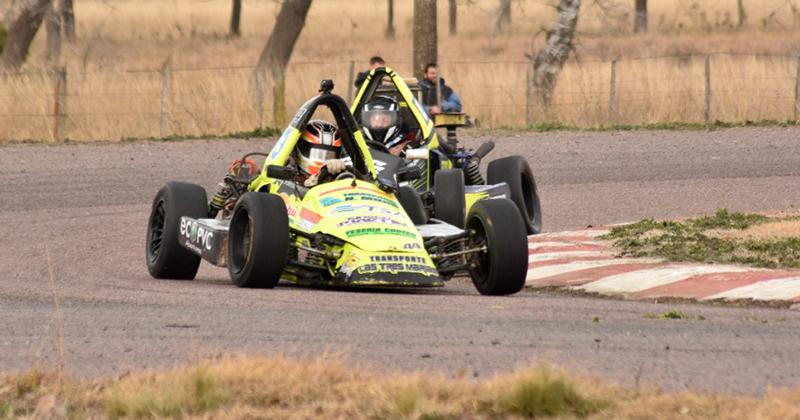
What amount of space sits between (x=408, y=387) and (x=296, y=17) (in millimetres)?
29209

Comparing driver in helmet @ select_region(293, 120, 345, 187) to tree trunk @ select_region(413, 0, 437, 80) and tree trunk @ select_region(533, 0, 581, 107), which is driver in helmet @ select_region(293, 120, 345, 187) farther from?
tree trunk @ select_region(533, 0, 581, 107)

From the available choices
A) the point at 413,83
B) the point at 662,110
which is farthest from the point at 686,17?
the point at 413,83

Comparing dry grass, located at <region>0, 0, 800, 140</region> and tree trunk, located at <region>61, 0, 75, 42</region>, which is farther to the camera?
tree trunk, located at <region>61, 0, 75, 42</region>

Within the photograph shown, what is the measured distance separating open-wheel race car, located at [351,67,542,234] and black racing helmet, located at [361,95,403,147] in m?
0.07

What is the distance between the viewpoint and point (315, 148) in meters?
13.1

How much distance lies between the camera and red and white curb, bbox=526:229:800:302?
37.3 ft

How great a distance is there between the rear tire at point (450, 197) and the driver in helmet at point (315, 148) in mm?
897

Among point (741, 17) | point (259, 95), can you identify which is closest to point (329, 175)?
point (259, 95)

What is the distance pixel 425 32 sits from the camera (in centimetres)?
2844

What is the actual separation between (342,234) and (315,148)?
1.77 metres

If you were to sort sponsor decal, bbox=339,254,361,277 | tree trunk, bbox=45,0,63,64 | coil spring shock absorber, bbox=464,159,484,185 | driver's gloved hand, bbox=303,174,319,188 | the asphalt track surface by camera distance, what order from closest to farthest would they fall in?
the asphalt track surface
sponsor decal, bbox=339,254,361,277
driver's gloved hand, bbox=303,174,319,188
coil spring shock absorber, bbox=464,159,484,185
tree trunk, bbox=45,0,63,64

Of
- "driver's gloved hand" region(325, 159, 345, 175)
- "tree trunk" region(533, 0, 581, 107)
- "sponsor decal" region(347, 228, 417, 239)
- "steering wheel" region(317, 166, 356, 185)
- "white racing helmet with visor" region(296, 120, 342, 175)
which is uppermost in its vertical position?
"tree trunk" region(533, 0, 581, 107)

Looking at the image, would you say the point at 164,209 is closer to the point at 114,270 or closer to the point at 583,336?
the point at 114,270

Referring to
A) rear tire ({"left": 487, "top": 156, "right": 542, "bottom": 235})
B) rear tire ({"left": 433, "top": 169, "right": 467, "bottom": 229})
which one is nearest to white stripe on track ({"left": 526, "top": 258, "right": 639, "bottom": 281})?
rear tire ({"left": 433, "top": 169, "right": 467, "bottom": 229})
